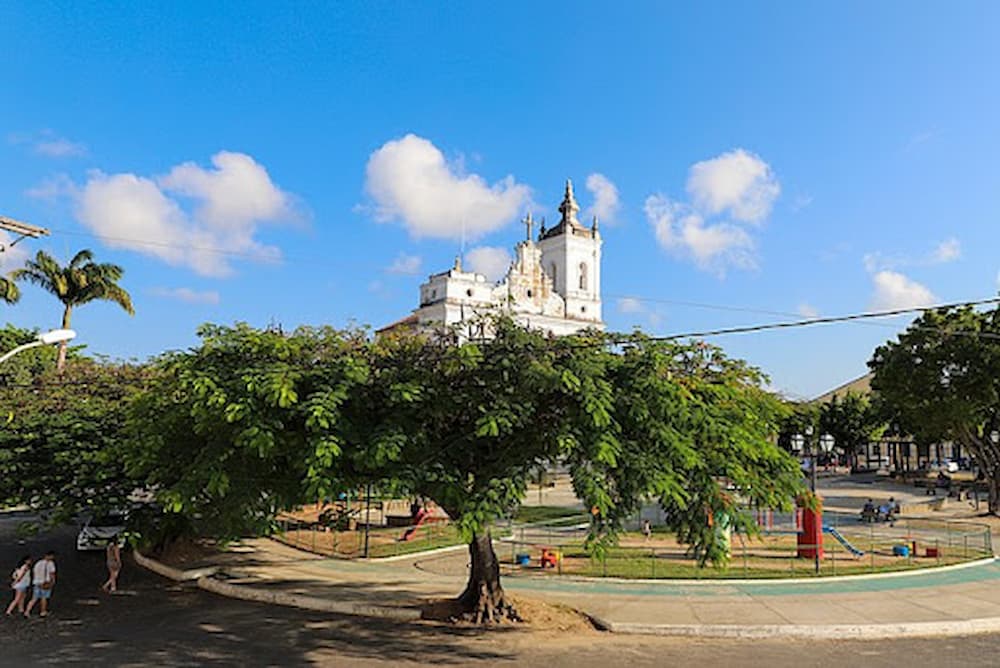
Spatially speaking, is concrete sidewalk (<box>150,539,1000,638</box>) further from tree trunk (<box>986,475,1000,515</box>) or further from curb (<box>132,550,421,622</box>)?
tree trunk (<box>986,475,1000,515</box>)

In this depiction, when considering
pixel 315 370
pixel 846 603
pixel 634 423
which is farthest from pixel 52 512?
pixel 846 603

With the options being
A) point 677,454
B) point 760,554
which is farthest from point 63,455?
point 760,554

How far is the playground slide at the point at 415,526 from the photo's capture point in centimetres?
2640

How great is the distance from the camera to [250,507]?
1341cm

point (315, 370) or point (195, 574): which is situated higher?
point (315, 370)

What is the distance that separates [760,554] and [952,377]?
58.8 feet

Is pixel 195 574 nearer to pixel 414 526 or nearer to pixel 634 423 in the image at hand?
pixel 414 526

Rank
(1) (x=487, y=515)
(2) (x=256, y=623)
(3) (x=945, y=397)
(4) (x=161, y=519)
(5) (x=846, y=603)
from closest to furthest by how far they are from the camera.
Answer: (1) (x=487, y=515), (2) (x=256, y=623), (5) (x=846, y=603), (4) (x=161, y=519), (3) (x=945, y=397)

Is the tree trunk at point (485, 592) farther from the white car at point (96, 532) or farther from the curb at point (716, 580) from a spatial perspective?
the white car at point (96, 532)

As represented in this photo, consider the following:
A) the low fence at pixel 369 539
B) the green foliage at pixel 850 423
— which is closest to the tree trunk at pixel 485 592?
the low fence at pixel 369 539

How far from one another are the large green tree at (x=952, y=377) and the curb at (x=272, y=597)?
91.5 feet

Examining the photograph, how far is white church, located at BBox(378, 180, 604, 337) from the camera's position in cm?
7156

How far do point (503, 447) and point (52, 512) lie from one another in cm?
1236

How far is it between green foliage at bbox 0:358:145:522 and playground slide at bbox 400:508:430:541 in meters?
10.0
